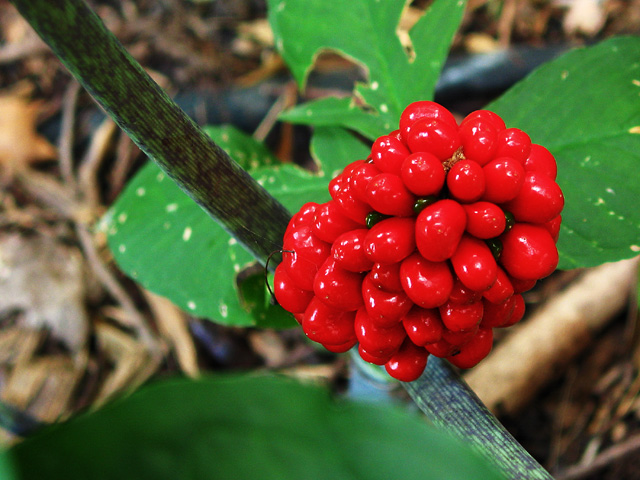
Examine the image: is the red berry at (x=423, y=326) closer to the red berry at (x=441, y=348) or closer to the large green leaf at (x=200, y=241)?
the red berry at (x=441, y=348)

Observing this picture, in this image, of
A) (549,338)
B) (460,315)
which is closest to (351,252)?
(460,315)

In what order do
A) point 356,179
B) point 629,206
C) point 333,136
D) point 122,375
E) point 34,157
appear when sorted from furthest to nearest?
point 34,157, point 122,375, point 333,136, point 629,206, point 356,179

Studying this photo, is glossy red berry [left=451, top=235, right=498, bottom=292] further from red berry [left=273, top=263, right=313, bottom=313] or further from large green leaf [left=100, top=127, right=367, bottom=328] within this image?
large green leaf [left=100, top=127, right=367, bottom=328]

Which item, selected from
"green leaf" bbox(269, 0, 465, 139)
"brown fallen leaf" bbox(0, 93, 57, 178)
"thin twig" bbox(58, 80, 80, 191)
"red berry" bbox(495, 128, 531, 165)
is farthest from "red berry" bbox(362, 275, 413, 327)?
"brown fallen leaf" bbox(0, 93, 57, 178)

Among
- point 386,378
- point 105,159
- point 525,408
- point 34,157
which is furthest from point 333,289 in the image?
point 34,157

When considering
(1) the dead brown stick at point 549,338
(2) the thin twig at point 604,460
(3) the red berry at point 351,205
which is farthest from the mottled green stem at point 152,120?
(2) the thin twig at point 604,460

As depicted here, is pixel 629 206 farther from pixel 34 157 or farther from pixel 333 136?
pixel 34 157

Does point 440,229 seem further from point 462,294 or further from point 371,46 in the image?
point 371,46
